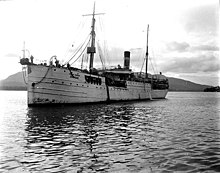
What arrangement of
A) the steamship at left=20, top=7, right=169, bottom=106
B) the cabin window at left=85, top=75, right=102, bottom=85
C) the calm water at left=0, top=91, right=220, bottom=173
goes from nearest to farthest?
the calm water at left=0, top=91, right=220, bottom=173 < the steamship at left=20, top=7, right=169, bottom=106 < the cabin window at left=85, top=75, right=102, bottom=85

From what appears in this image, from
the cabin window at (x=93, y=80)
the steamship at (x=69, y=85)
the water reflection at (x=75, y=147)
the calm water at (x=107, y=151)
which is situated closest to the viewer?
the calm water at (x=107, y=151)

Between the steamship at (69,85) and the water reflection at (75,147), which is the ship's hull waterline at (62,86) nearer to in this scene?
the steamship at (69,85)

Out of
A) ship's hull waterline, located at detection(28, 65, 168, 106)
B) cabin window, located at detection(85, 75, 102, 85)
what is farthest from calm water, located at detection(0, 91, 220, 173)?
cabin window, located at detection(85, 75, 102, 85)

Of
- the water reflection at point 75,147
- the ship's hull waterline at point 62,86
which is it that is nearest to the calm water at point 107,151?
the water reflection at point 75,147

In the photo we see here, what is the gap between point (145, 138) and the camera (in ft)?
38.4

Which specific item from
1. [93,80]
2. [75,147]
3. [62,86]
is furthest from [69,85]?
[75,147]

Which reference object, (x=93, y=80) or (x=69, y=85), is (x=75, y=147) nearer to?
(x=69, y=85)

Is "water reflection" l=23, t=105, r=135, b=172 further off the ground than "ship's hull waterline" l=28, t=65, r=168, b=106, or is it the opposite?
"ship's hull waterline" l=28, t=65, r=168, b=106

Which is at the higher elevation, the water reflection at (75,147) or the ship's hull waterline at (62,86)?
the ship's hull waterline at (62,86)

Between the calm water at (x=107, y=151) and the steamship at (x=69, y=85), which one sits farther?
the steamship at (x=69, y=85)

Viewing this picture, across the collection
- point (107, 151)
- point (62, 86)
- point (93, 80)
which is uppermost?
point (93, 80)

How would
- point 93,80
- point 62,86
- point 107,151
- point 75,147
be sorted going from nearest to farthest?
point 107,151, point 75,147, point 62,86, point 93,80

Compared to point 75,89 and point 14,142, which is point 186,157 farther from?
point 75,89

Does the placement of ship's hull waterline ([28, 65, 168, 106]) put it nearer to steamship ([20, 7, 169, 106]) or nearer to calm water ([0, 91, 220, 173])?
steamship ([20, 7, 169, 106])
